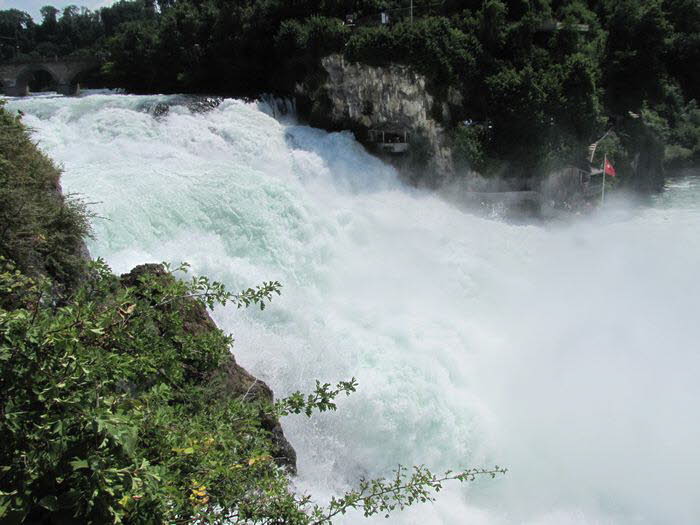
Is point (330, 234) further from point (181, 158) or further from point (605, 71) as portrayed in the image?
point (605, 71)

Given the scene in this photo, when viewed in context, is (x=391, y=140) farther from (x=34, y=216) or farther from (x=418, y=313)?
(x=34, y=216)

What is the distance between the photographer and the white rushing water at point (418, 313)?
7.66 metres

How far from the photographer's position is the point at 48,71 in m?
33.3

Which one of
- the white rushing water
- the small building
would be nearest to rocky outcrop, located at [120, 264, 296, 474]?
the white rushing water

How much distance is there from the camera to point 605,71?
76.1 feet

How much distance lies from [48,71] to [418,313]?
1226 inches

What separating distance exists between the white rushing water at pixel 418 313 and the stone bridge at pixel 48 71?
828 inches

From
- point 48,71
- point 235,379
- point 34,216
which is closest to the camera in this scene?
point 34,216

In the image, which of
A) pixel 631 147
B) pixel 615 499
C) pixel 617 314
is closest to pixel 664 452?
pixel 615 499

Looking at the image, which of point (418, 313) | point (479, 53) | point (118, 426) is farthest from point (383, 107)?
point (118, 426)

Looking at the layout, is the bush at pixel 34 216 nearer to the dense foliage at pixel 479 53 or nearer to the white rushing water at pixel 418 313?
the white rushing water at pixel 418 313

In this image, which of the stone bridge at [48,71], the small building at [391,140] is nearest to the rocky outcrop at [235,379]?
the small building at [391,140]

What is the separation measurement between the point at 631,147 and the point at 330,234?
1667 cm

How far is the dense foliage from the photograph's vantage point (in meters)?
17.9
